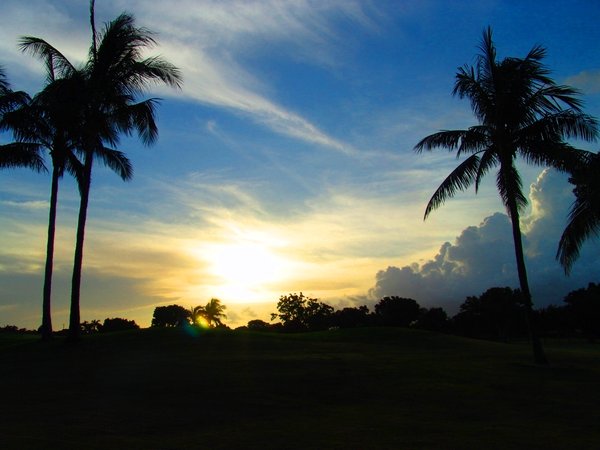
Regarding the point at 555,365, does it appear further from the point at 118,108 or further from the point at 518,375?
the point at 118,108

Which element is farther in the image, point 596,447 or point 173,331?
point 173,331

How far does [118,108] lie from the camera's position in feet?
93.8

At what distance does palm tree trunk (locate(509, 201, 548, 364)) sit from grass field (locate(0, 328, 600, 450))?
0.72m

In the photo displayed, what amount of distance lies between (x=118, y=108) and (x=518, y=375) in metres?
22.7

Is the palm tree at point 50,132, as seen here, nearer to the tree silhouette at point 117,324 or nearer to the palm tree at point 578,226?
the palm tree at point 578,226

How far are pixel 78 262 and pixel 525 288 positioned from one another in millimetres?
21104

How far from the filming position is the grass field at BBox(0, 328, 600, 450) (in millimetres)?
10461

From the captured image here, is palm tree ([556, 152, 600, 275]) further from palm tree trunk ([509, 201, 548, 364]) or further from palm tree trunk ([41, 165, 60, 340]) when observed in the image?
palm tree trunk ([41, 165, 60, 340])

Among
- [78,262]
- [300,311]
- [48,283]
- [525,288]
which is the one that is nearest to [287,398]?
[525,288]

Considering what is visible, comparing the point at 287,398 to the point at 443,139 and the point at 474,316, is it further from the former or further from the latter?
the point at 474,316

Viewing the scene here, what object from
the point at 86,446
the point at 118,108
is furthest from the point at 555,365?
the point at 118,108

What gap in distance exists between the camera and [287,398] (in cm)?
1529

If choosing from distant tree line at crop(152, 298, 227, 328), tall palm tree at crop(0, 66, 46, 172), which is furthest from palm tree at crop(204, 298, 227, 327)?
tall palm tree at crop(0, 66, 46, 172)

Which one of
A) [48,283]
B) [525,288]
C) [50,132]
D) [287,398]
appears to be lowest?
[287,398]
